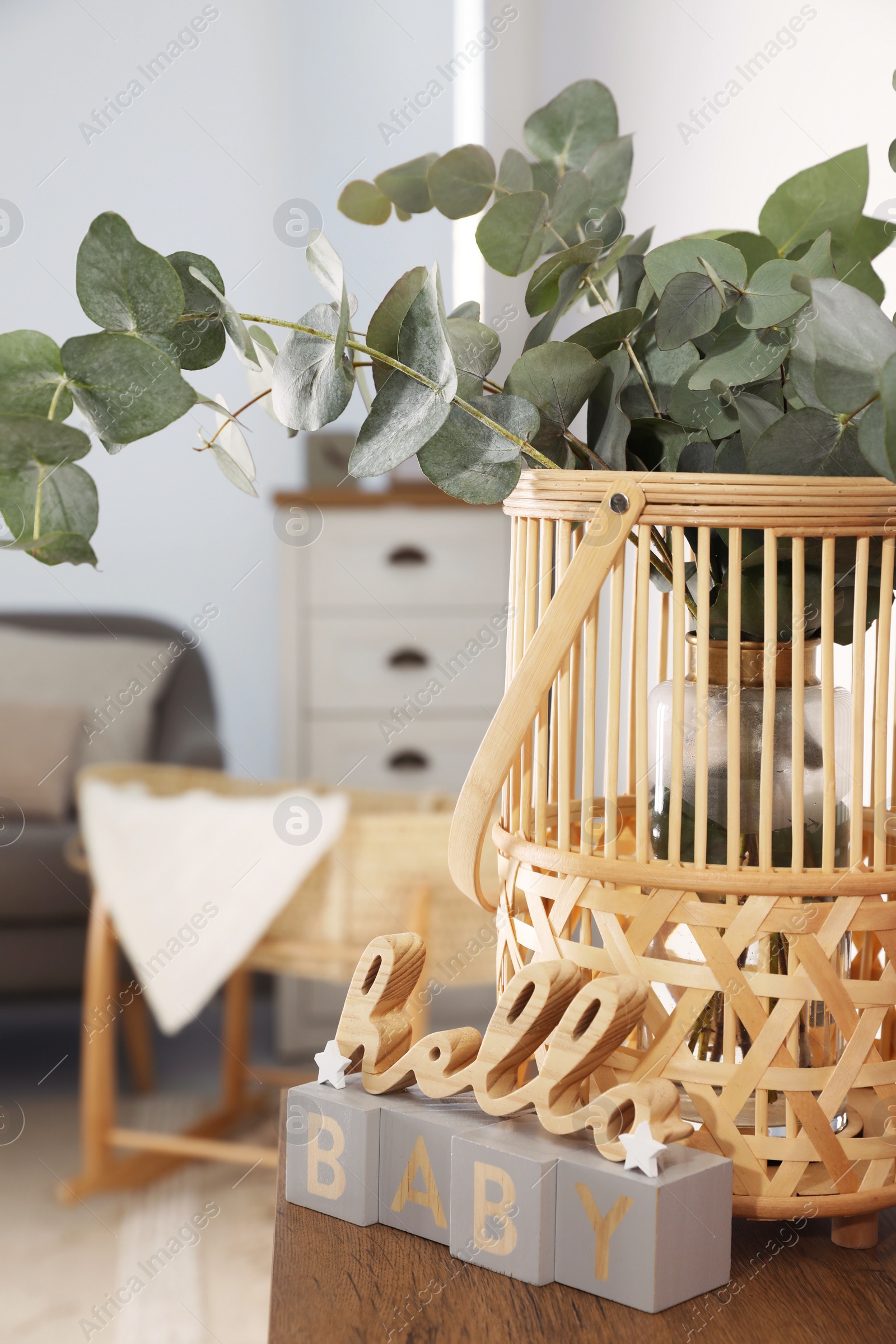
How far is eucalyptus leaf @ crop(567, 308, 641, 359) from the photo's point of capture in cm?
→ 48

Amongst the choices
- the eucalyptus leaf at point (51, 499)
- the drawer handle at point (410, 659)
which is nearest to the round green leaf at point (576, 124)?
the eucalyptus leaf at point (51, 499)

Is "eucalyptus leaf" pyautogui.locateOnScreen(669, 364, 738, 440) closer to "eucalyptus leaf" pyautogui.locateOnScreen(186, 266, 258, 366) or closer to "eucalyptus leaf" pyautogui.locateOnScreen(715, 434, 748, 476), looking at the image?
"eucalyptus leaf" pyautogui.locateOnScreen(715, 434, 748, 476)

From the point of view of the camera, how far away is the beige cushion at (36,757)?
2.22m

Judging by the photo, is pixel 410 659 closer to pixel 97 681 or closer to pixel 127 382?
pixel 97 681

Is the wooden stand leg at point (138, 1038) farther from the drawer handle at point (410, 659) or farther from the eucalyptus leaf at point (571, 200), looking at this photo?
the eucalyptus leaf at point (571, 200)

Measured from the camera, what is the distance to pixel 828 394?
0.40 metres

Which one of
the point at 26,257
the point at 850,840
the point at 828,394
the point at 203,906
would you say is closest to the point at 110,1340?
the point at 203,906

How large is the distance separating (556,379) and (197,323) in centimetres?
15

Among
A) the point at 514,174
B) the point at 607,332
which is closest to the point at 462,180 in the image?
the point at 514,174

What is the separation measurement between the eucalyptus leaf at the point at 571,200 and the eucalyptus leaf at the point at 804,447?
0.19 meters

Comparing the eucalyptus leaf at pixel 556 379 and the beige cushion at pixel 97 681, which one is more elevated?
the eucalyptus leaf at pixel 556 379

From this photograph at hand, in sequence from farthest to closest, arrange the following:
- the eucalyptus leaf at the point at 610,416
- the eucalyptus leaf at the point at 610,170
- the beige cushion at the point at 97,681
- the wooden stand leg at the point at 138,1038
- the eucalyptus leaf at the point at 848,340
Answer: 1. the beige cushion at the point at 97,681
2. the wooden stand leg at the point at 138,1038
3. the eucalyptus leaf at the point at 610,170
4. the eucalyptus leaf at the point at 610,416
5. the eucalyptus leaf at the point at 848,340

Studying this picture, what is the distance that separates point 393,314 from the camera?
45 cm

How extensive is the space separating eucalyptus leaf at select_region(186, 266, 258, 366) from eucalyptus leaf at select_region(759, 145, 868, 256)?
9.4 inches
